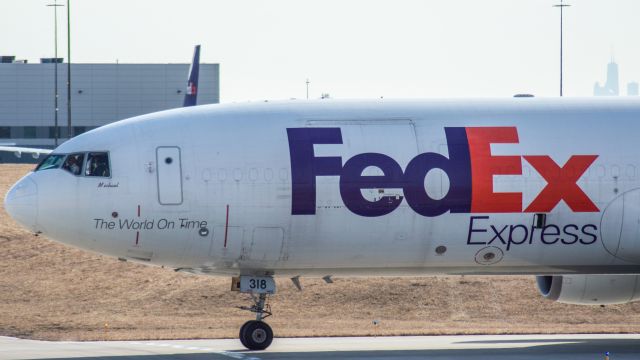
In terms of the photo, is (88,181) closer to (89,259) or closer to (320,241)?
(320,241)

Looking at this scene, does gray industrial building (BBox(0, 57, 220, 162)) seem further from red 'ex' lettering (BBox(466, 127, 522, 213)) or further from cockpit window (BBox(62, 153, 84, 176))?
red 'ex' lettering (BBox(466, 127, 522, 213))

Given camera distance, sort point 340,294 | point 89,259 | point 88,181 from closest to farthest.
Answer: point 88,181 < point 340,294 < point 89,259

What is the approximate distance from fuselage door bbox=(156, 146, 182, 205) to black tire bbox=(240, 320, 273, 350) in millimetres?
3289

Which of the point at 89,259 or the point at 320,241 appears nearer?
the point at 320,241

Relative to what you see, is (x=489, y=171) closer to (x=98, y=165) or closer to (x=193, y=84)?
(x=98, y=165)

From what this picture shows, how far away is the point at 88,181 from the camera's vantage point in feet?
88.1

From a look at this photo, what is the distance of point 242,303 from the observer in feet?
130

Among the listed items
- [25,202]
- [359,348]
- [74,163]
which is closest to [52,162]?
[74,163]

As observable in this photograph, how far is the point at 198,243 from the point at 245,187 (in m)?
1.56

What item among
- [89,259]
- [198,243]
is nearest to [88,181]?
[198,243]

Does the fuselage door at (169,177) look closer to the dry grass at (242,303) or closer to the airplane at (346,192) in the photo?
the airplane at (346,192)

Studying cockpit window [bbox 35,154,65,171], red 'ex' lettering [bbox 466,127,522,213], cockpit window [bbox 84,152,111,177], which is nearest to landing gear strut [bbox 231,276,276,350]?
cockpit window [bbox 84,152,111,177]

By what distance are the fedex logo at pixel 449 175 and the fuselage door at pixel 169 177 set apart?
243 centimetres

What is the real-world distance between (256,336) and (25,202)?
5.78 meters
